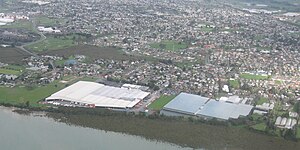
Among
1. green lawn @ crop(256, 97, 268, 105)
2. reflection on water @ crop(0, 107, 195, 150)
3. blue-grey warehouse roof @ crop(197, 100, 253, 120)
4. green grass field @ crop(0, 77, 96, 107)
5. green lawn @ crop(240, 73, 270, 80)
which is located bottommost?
green lawn @ crop(240, 73, 270, 80)

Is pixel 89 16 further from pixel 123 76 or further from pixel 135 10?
pixel 123 76

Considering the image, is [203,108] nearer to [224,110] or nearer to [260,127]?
[224,110]

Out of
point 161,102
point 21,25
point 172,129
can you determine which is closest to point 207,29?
point 21,25

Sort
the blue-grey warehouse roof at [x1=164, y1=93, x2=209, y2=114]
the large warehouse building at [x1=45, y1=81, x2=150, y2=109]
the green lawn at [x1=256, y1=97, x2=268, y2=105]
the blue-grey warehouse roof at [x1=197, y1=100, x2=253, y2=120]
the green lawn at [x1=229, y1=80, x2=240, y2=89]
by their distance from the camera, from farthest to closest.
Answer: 1. the green lawn at [x1=229, y1=80, x2=240, y2=89]
2. the green lawn at [x1=256, y1=97, x2=268, y2=105]
3. the large warehouse building at [x1=45, y1=81, x2=150, y2=109]
4. the blue-grey warehouse roof at [x1=164, y1=93, x2=209, y2=114]
5. the blue-grey warehouse roof at [x1=197, y1=100, x2=253, y2=120]

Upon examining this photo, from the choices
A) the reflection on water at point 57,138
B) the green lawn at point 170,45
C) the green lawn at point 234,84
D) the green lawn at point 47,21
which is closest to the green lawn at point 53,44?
the green lawn at point 47,21

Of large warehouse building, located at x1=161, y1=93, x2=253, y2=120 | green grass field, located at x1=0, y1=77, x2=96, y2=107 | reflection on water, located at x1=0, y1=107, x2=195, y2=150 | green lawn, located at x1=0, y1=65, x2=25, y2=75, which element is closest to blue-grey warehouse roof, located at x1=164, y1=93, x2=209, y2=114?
large warehouse building, located at x1=161, y1=93, x2=253, y2=120

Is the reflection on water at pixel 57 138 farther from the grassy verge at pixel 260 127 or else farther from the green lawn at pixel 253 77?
the green lawn at pixel 253 77

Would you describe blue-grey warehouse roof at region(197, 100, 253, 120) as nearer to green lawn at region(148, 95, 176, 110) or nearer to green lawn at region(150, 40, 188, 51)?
green lawn at region(148, 95, 176, 110)
